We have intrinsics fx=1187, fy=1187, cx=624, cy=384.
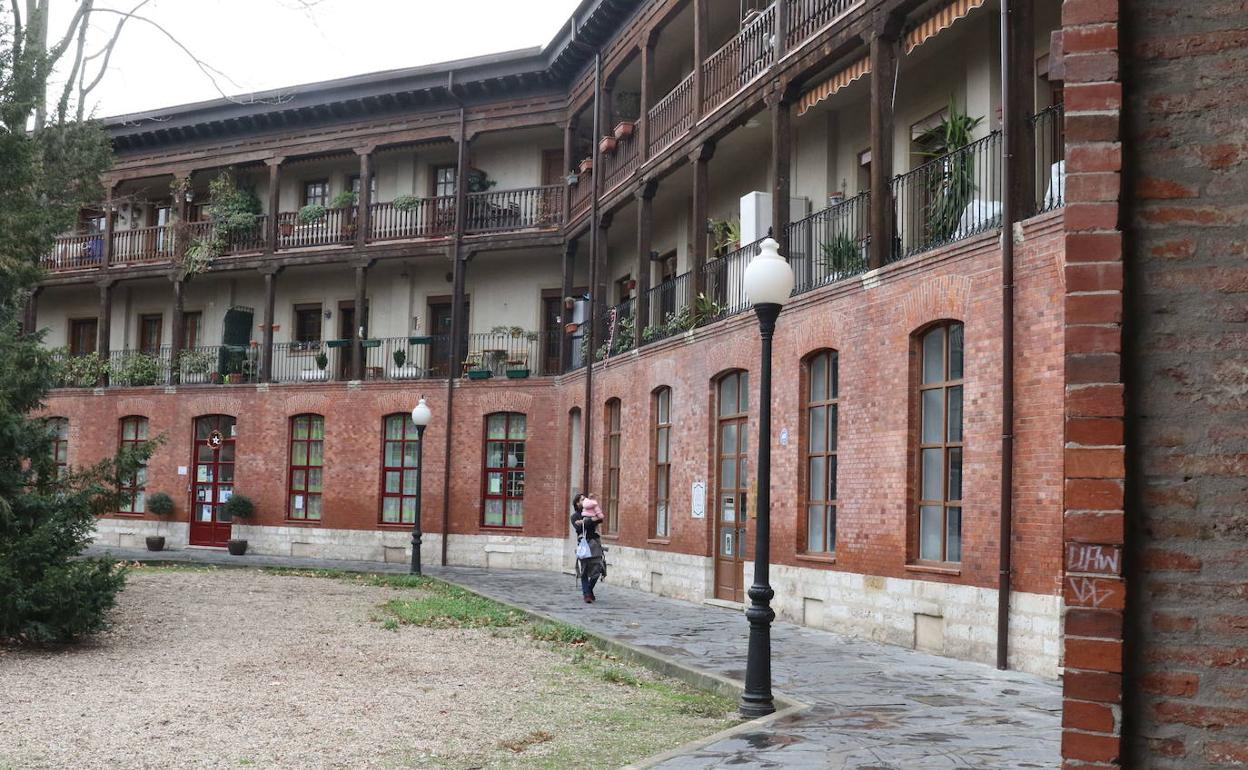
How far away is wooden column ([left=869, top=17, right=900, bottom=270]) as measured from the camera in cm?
1302

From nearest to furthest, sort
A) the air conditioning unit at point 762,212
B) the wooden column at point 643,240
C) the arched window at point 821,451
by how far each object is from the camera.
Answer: the arched window at point 821,451, the air conditioning unit at point 762,212, the wooden column at point 643,240

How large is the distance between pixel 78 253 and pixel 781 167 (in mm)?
22591

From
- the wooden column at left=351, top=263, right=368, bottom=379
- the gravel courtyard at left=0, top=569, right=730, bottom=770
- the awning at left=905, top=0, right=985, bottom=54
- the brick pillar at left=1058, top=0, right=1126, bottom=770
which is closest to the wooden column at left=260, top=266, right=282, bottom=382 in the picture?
the wooden column at left=351, top=263, right=368, bottom=379

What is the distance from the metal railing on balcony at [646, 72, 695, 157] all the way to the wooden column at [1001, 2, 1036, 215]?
8.06 meters

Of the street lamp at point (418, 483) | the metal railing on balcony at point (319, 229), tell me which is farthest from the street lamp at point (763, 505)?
the metal railing on balcony at point (319, 229)

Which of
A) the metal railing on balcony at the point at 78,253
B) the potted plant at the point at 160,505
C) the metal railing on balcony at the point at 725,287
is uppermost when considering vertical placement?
the metal railing on balcony at the point at 78,253

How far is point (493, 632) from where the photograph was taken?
530 inches

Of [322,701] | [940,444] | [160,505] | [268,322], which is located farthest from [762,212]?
[160,505]

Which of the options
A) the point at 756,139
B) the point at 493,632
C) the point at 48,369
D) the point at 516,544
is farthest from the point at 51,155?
the point at 516,544

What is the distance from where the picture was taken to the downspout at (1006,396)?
10.3 metres

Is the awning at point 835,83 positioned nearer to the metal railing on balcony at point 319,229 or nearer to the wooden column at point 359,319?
the wooden column at point 359,319

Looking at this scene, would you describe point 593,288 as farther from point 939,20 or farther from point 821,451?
point 939,20

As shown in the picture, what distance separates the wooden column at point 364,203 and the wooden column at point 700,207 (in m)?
11.2

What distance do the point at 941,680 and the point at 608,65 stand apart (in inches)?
624
